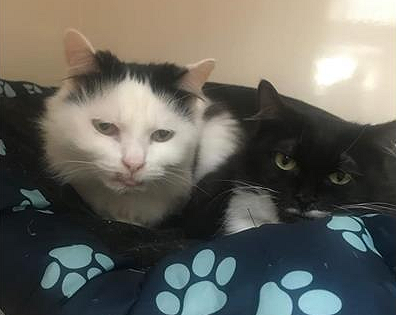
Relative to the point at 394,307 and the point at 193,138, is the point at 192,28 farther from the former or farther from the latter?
the point at 394,307

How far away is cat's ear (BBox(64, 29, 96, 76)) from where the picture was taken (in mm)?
1149

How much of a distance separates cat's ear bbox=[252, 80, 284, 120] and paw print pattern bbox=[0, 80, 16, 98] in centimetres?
63

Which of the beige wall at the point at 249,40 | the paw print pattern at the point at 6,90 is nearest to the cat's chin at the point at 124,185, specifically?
the paw print pattern at the point at 6,90

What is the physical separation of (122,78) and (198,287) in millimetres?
458

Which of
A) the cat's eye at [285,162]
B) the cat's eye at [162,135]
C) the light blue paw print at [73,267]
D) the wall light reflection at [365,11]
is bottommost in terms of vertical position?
the light blue paw print at [73,267]

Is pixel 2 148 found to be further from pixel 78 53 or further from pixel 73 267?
pixel 73 267

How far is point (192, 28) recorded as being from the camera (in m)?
1.72

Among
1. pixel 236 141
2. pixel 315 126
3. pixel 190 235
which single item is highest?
pixel 315 126

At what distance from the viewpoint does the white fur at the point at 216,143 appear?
1288 millimetres

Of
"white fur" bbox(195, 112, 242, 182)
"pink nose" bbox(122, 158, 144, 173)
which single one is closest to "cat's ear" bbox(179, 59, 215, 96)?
"white fur" bbox(195, 112, 242, 182)

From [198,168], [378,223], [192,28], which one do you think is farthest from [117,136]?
[192,28]

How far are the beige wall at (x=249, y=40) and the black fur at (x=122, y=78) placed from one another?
1.69ft

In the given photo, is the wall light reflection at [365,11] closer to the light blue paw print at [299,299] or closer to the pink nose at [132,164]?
the pink nose at [132,164]

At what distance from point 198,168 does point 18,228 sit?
378 millimetres
